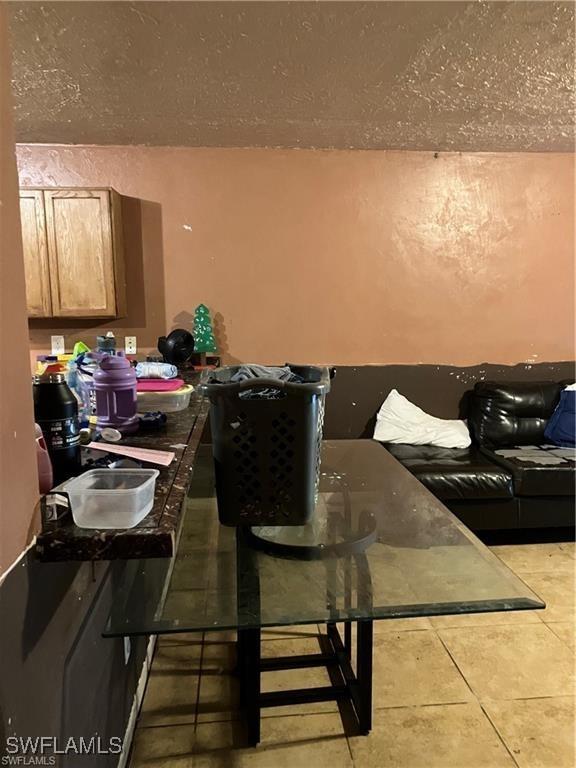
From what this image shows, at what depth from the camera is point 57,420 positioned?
1.09 meters

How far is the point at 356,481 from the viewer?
1.75m

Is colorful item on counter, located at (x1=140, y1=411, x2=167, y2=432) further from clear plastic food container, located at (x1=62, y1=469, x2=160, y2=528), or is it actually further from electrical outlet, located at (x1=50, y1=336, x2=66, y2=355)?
electrical outlet, located at (x1=50, y1=336, x2=66, y2=355)

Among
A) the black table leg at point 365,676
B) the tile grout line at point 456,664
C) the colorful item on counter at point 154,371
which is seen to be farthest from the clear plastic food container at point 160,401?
the tile grout line at point 456,664

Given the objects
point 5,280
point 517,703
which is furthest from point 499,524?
point 5,280

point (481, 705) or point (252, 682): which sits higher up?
point (252, 682)

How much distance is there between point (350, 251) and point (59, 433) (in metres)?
3.08

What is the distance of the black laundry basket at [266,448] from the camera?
116cm

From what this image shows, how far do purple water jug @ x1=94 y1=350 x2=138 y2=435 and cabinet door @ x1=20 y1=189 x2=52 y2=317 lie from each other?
215 cm

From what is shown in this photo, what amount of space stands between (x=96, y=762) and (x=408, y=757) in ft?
3.29

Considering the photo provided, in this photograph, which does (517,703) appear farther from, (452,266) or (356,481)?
(452,266)

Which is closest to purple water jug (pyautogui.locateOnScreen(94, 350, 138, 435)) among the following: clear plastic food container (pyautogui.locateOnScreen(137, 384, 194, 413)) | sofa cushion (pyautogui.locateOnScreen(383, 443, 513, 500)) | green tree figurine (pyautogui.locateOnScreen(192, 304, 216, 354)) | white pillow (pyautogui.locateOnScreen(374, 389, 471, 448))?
clear plastic food container (pyautogui.locateOnScreen(137, 384, 194, 413))

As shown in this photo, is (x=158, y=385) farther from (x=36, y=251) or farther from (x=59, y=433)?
(x=36, y=251)

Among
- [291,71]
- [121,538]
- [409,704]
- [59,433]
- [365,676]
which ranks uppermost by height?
[291,71]

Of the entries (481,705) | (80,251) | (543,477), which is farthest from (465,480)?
(80,251)
